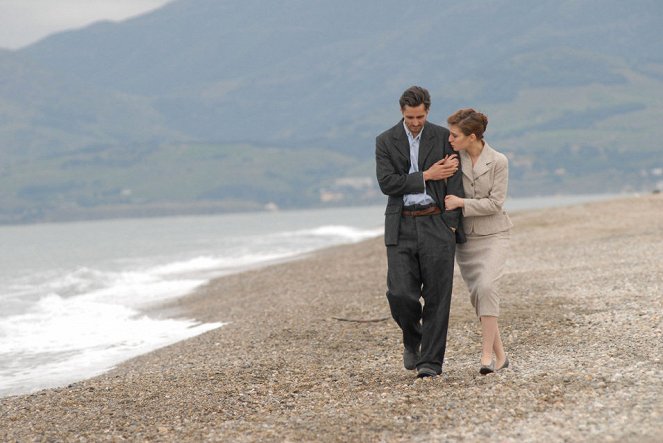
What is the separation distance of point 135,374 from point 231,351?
157cm

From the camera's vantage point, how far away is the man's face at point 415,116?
339 inches

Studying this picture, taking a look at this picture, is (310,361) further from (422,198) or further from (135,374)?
(422,198)

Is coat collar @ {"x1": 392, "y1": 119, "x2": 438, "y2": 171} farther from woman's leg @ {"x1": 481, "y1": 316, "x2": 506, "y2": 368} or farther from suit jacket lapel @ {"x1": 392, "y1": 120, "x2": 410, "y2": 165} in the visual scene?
woman's leg @ {"x1": 481, "y1": 316, "x2": 506, "y2": 368}

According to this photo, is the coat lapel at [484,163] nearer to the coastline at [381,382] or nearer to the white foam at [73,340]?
the coastline at [381,382]

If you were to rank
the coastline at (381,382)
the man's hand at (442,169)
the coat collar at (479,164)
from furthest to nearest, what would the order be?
the coat collar at (479,164) < the man's hand at (442,169) < the coastline at (381,382)

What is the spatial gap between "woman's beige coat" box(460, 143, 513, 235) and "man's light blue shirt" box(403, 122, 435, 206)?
0.35 meters

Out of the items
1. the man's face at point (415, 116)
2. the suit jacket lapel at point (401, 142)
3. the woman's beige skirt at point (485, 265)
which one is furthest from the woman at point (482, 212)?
the suit jacket lapel at point (401, 142)

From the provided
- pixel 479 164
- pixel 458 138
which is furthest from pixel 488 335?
pixel 458 138

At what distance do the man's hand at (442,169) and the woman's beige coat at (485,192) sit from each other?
23 centimetres

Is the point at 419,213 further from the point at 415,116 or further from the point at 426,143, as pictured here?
the point at 415,116

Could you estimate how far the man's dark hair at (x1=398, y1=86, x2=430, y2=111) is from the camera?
338 inches

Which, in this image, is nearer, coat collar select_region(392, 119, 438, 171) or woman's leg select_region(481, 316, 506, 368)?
coat collar select_region(392, 119, 438, 171)

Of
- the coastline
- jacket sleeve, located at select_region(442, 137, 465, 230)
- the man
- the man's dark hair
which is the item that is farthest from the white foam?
the man's dark hair

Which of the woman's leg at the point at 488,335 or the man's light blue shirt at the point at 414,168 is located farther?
the woman's leg at the point at 488,335
